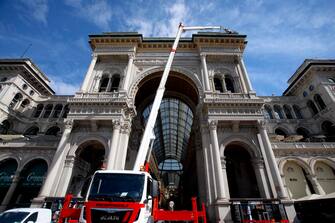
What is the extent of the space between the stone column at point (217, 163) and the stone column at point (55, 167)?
14.2 metres

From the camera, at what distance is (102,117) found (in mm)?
17391

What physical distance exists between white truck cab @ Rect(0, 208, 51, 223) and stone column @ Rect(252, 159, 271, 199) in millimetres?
16324

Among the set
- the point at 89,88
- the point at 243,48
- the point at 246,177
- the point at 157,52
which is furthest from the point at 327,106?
the point at 89,88

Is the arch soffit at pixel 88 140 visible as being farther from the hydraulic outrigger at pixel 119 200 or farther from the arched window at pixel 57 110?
the arched window at pixel 57 110

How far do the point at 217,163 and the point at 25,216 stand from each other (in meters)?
13.8

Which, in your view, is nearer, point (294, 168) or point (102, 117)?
point (102, 117)

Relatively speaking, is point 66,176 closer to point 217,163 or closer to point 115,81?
point 115,81

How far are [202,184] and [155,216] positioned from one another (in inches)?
405

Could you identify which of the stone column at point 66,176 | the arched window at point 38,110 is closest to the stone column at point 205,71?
the stone column at point 66,176

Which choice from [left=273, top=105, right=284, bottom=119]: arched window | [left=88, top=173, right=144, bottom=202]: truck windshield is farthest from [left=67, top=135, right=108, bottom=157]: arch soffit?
[left=273, top=105, right=284, bottom=119]: arched window

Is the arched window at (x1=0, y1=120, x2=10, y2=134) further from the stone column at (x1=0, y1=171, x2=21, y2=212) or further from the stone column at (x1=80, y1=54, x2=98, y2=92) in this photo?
the stone column at (x1=80, y1=54, x2=98, y2=92)

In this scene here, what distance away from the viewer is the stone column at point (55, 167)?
14187 mm

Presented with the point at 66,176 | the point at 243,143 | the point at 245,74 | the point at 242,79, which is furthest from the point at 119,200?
the point at 245,74

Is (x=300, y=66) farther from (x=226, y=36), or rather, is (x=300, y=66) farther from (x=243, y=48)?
(x=226, y=36)
